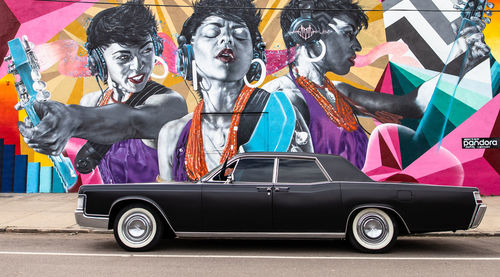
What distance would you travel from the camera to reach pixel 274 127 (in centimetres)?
1291

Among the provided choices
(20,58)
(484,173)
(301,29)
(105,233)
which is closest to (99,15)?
(20,58)

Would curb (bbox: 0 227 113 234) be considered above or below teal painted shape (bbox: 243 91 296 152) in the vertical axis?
below

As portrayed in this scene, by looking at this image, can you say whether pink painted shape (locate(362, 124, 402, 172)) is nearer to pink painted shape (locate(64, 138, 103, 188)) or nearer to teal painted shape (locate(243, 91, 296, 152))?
teal painted shape (locate(243, 91, 296, 152))

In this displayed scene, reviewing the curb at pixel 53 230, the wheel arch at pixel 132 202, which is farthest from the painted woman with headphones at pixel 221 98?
the wheel arch at pixel 132 202

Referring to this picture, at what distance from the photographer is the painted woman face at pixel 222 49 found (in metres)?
13.0

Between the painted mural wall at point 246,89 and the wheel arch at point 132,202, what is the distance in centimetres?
609

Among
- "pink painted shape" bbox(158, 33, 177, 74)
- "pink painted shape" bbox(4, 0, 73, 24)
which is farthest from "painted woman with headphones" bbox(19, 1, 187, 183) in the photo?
"pink painted shape" bbox(4, 0, 73, 24)

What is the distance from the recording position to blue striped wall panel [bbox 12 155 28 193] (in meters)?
13.2

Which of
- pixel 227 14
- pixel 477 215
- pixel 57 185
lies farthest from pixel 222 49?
pixel 477 215

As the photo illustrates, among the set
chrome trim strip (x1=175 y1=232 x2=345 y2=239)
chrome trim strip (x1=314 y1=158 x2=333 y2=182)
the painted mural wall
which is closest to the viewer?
chrome trim strip (x1=175 y1=232 x2=345 y2=239)

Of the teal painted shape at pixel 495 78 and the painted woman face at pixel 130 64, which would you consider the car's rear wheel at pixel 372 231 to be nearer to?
the teal painted shape at pixel 495 78

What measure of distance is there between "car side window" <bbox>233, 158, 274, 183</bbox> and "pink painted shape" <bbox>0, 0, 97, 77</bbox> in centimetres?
894

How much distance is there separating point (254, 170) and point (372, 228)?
1878 mm

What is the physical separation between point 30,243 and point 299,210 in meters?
4.33
